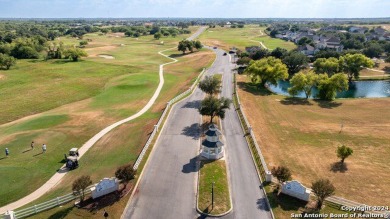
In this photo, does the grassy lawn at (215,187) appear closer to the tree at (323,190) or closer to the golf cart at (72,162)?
the tree at (323,190)

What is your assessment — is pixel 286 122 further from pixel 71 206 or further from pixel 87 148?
pixel 71 206

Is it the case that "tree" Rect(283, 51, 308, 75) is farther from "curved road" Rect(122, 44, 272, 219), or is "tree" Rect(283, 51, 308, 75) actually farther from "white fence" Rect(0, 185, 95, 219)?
"white fence" Rect(0, 185, 95, 219)

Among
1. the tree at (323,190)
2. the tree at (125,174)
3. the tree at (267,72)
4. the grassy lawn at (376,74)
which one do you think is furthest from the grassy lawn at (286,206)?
the grassy lawn at (376,74)

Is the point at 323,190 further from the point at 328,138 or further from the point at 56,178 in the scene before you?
the point at 56,178

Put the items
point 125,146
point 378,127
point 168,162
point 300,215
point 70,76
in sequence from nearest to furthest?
1. point 300,215
2. point 168,162
3. point 125,146
4. point 378,127
5. point 70,76

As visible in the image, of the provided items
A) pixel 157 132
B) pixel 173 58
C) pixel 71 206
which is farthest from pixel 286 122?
pixel 173 58

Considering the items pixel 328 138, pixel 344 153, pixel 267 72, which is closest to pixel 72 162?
pixel 344 153
